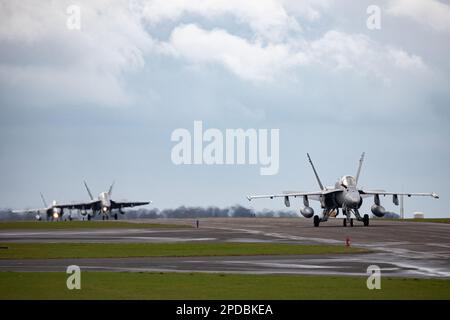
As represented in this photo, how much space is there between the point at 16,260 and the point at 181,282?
488 inches

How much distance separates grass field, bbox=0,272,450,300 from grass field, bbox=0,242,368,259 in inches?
457

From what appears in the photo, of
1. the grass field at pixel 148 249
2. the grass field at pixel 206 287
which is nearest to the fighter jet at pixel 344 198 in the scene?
the grass field at pixel 148 249

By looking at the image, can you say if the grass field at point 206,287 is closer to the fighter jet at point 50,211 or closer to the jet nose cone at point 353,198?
the jet nose cone at point 353,198

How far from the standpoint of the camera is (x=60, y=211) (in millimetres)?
172625

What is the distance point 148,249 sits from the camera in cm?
4678

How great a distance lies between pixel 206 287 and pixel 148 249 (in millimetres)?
20452

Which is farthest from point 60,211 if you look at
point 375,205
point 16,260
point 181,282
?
point 181,282

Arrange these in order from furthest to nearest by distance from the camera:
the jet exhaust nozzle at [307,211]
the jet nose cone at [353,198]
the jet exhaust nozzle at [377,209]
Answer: the jet exhaust nozzle at [307,211] < the jet exhaust nozzle at [377,209] < the jet nose cone at [353,198]

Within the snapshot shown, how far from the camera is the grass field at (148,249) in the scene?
139ft

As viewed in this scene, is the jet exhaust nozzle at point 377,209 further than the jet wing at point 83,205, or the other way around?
the jet wing at point 83,205

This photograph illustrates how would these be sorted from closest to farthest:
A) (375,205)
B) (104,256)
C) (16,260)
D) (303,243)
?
(16,260)
(104,256)
(303,243)
(375,205)

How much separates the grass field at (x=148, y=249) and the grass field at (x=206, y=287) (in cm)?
1160

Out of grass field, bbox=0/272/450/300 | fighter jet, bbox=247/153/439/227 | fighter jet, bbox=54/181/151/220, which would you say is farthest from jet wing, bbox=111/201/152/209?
grass field, bbox=0/272/450/300
